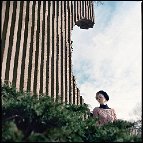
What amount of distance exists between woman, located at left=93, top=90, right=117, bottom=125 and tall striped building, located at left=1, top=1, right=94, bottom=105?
1.03m

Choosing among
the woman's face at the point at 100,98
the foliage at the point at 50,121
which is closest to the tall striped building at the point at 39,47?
the woman's face at the point at 100,98

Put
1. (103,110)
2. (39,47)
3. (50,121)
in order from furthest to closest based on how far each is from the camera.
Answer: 1. (39,47)
2. (103,110)
3. (50,121)

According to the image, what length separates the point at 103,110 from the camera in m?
5.40

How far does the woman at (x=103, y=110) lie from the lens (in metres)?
5.32

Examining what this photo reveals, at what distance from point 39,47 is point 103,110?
68.8 inches

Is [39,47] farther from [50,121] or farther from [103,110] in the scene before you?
[50,121]

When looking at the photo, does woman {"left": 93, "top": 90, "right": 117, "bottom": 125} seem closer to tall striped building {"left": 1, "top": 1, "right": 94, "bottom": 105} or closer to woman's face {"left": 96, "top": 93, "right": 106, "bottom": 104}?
woman's face {"left": 96, "top": 93, "right": 106, "bottom": 104}

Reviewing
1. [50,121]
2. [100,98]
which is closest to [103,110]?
[100,98]

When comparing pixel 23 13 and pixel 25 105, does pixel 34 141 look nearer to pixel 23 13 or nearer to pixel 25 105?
pixel 25 105

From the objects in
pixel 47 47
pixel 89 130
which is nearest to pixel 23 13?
pixel 47 47

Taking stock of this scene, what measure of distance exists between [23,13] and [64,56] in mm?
1354

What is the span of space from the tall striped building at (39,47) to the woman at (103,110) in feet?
3.38

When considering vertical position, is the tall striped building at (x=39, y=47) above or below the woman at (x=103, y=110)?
above

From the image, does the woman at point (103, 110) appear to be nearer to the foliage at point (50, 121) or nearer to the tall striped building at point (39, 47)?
the tall striped building at point (39, 47)
